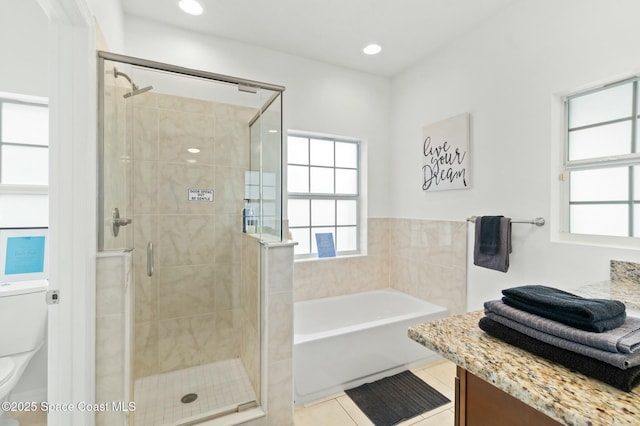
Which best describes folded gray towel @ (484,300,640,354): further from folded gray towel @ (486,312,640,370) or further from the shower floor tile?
the shower floor tile

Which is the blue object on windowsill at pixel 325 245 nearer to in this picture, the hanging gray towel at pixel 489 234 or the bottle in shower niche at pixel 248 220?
the bottle in shower niche at pixel 248 220

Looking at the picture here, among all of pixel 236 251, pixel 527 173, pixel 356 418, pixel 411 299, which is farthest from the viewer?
pixel 411 299

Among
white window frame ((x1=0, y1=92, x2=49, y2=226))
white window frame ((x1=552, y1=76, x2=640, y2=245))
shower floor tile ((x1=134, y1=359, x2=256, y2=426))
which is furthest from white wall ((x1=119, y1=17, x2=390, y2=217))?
shower floor tile ((x1=134, y1=359, x2=256, y2=426))

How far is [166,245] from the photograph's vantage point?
236cm

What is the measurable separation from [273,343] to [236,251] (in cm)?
95

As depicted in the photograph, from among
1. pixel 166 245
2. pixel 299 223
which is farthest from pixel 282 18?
pixel 166 245

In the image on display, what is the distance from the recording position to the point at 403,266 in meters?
3.15

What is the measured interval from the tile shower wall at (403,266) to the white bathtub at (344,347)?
12 centimetres

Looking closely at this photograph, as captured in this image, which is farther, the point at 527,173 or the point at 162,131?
the point at 162,131

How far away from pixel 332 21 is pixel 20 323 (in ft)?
9.65

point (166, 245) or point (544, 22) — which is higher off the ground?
point (544, 22)

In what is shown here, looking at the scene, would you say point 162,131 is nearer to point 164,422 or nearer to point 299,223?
point 299,223

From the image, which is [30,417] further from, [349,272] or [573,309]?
[573,309]

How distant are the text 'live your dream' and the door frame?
2528 mm
